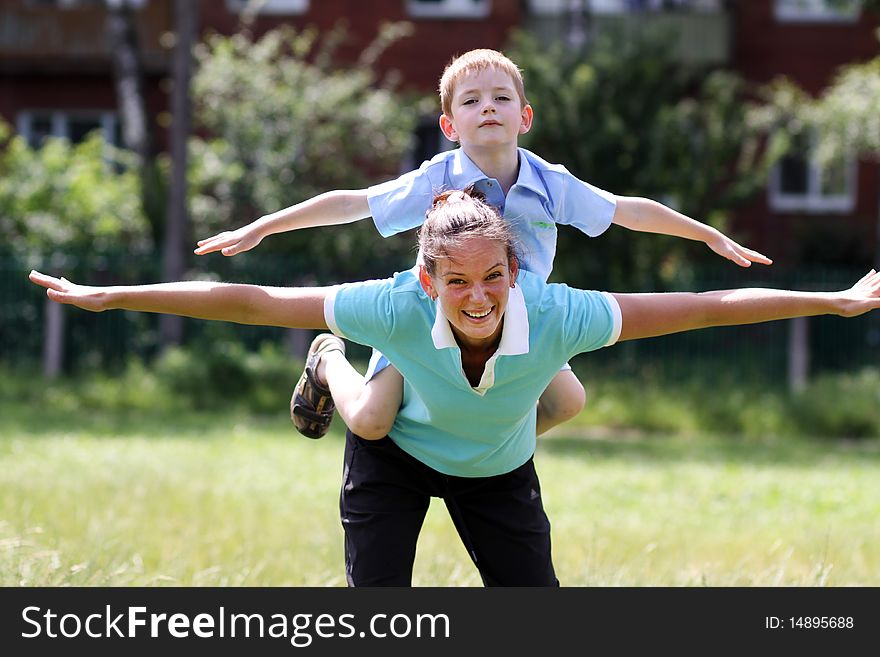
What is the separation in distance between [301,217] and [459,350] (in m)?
0.95

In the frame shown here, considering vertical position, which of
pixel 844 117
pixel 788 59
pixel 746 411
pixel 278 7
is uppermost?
pixel 278 7

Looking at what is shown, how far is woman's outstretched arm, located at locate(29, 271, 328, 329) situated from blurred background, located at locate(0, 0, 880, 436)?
11.5m

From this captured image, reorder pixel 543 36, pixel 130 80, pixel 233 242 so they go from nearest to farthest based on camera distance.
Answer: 1. pixel 233 242
2. pixel 130 80
3. pixel 543 36

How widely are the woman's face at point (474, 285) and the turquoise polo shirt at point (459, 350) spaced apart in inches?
2.9

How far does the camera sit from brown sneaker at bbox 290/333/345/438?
17.4 feet

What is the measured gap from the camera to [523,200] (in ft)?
15.8

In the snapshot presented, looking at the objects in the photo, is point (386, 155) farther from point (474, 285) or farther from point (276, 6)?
point (474, 285)

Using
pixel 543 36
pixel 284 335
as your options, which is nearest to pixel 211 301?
pixel 284 335

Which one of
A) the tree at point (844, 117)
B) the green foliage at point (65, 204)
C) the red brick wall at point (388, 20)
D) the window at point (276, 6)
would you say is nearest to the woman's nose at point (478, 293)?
the tree at point (844, 117)

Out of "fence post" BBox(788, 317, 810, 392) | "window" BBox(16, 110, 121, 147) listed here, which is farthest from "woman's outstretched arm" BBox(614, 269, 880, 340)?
"window" BBox(16, 110, 121, 147)

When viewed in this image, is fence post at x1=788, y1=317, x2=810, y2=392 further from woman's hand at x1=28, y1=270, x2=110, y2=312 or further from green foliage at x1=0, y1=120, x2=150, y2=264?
woman's hand at x1=28, y1=270, x2=110, y2=312

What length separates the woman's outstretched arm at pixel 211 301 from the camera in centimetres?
416

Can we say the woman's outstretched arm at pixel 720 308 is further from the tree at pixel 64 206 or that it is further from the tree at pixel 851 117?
the tree at pixel 64 206
